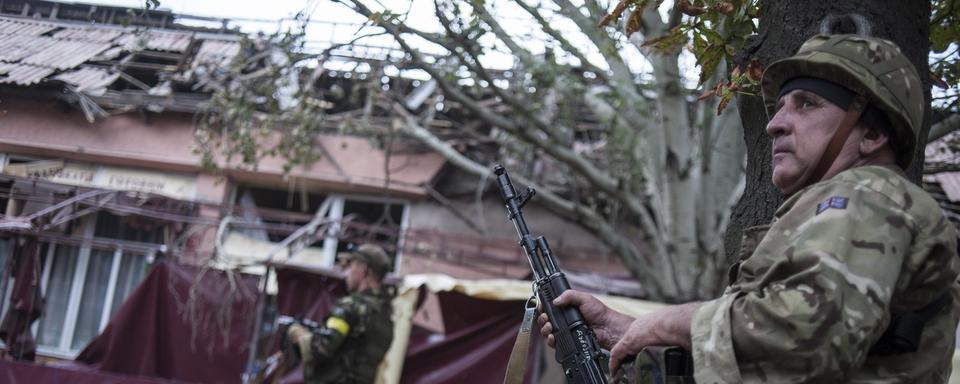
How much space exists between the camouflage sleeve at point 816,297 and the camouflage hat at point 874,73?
0.26 m

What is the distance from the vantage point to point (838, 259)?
1.80 m

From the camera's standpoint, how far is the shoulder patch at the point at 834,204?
1876mm

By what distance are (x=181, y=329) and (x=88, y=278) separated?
168cm

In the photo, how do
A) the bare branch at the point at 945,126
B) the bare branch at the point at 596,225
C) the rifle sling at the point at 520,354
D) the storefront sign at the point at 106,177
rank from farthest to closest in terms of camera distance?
the bare branch at the point at 596,225
the storefront sign at the point at 106,177
the bare branch at the point at 945,126
the rifle sling at the point at 520,354

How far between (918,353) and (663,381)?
56 centimetres

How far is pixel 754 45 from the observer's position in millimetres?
2920

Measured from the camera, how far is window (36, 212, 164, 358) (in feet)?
30.7

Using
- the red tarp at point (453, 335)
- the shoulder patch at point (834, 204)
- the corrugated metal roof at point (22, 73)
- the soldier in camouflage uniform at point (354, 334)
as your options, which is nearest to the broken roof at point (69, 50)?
the corrugated metal roof at point (22, 73)

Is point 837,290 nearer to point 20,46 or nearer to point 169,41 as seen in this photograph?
point 20,46

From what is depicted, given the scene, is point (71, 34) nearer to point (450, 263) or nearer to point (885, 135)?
point (885, 135)

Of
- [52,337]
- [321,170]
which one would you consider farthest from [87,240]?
[321,170]

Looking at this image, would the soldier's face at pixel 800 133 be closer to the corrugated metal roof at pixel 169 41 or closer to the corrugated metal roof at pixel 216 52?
the corrugated metal roof at pixel 169 41

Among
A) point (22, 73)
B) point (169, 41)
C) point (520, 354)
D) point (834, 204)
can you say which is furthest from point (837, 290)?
point (169, 41)

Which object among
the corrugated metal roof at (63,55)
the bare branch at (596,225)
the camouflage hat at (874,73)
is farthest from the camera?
the bare branch at (596,225)
